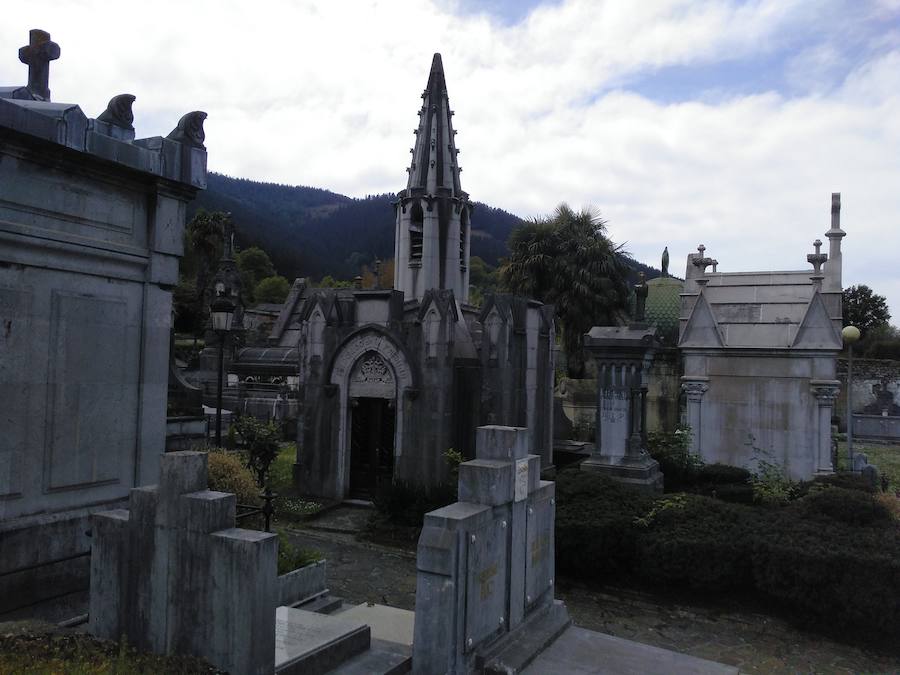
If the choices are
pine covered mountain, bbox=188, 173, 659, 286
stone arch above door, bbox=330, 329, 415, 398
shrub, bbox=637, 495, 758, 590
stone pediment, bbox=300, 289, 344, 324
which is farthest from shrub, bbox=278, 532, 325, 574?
pine covered mountain, bbox=188, 173, 659, 286

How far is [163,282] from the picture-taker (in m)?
6.92

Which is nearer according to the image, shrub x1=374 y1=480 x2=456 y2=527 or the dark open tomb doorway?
shrub x1=374 y1=480 x2=456 y2=527

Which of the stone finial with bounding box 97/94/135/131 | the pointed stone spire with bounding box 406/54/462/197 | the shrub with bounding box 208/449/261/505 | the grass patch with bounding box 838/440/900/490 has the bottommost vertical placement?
the grass patch with bounding box 838/440/900/490

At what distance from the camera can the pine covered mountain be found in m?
103

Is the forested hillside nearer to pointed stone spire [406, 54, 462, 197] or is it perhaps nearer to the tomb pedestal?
pointed stone spire [406, 54, 462, 197]

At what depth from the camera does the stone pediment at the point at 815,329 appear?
1385 centimetres

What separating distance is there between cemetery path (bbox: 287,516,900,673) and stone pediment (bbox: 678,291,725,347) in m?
7.72

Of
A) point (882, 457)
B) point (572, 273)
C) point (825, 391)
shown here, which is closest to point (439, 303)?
point (825, 391)

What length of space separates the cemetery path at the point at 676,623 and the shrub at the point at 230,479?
1.74m

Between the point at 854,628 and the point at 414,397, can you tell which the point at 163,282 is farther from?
the point at 854,628

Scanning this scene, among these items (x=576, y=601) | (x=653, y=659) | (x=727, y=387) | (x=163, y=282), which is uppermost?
(x=163, y=282)

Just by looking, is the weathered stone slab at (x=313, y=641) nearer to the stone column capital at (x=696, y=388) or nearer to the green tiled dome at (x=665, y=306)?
the stone column capital at (x=696, y=388)

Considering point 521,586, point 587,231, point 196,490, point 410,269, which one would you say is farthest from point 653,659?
point 587,231

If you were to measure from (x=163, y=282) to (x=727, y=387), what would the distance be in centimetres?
1261
